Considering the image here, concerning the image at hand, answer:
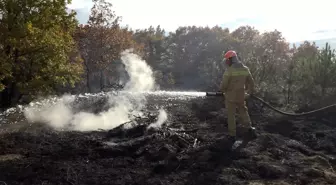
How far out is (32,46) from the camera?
1467cm

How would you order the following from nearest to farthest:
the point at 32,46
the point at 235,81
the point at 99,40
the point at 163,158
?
1. the point at 163,158
2. the point at 235,81
3. the point at 32,46
4. the point at 99,40

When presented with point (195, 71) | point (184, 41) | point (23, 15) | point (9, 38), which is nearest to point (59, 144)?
point (9, 38)

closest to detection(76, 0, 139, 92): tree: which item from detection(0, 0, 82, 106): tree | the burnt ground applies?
detection(0, 0, 82, 106): tree

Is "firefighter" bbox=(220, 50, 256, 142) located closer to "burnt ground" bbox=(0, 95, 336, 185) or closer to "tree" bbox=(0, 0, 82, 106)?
"burnt ground" bbox=(0, 95, 336, 185)

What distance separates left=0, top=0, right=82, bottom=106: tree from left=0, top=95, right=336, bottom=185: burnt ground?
281 inches

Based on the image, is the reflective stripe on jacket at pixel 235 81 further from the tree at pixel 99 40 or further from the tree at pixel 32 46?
the tree at pixel 99 40

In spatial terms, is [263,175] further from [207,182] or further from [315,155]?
[315,155]

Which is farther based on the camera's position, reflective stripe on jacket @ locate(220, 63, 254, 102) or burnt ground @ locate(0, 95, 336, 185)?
reflective stripe on jacket @ locate(220, 63, 254, 102)

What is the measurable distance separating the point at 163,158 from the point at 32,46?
11.1 m

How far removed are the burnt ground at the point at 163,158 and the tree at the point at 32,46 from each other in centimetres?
715

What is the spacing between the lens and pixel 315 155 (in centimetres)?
668

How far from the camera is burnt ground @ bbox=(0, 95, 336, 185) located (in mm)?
5012

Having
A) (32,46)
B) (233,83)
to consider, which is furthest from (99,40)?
(233,83)

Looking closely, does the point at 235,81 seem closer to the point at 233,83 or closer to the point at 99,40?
the point at 233,83
